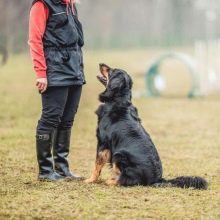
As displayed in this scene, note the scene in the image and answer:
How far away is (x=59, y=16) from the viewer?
6.89m

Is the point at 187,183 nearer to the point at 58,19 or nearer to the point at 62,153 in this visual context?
the point at 62,153

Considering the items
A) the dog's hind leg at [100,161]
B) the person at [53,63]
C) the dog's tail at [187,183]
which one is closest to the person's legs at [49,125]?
the person at [53,63]

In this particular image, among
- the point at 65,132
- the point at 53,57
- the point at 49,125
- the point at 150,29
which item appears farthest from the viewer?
the point at 150,29

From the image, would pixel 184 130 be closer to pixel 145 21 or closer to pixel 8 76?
pixel 8 76

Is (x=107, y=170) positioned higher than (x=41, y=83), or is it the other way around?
(x=41, y=83)

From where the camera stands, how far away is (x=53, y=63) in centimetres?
691

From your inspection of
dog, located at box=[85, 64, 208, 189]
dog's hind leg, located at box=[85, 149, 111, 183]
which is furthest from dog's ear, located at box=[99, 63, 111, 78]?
dog's hind leg, located at box=[85, 149, 111, 183]

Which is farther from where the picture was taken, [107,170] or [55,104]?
[107,170]

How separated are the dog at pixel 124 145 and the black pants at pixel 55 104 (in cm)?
32

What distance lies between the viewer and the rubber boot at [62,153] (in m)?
7.38

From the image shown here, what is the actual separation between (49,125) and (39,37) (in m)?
0.95

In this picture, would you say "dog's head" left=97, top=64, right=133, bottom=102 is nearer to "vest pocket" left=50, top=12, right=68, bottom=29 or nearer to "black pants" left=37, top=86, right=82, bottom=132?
"black pants" left=37, top=86, right=82, bottom=132

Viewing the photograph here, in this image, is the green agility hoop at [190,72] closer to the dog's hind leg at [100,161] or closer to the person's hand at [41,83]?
the dog's hind leg at [100,161]

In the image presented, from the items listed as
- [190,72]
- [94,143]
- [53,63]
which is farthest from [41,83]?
[190,72]
